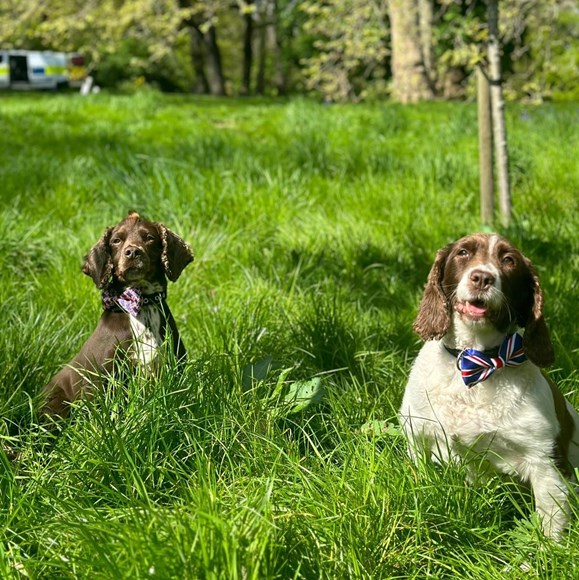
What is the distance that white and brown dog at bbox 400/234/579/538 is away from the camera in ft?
8.06

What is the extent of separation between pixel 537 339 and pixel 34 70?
38658 millimetres

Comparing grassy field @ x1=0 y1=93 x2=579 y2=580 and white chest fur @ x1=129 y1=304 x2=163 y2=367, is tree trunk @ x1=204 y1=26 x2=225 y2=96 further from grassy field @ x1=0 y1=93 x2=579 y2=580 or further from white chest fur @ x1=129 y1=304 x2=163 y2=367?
white chest fur @ x1=129 y1=304 x2=163 y2=367

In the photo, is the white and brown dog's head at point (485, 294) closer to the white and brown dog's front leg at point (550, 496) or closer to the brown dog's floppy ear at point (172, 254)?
the white and brown dog's front leg at point (550, 496)

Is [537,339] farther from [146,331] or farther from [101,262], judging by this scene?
[101,262]

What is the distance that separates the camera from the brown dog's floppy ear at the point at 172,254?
119 inches

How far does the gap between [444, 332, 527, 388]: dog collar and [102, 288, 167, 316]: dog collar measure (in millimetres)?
1271

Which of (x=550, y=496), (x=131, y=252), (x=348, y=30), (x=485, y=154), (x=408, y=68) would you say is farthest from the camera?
(x=408, y=68)

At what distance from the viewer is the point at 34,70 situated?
3691 centimetres

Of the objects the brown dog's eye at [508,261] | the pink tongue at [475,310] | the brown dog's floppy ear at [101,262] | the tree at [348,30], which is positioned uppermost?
the tree at [348,30]

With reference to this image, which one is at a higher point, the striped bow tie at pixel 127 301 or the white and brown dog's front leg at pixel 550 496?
the striped bow tie at pixel 127 301

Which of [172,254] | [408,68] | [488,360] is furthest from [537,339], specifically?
[408,68]

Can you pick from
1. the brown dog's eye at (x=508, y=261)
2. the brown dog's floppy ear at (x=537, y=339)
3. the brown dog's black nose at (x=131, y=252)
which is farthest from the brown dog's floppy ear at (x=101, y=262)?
the brown dog's floppy ear at (x=537, y=339)

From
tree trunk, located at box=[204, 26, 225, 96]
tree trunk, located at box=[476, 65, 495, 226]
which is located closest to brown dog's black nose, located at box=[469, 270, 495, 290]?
tree trunk, located at box=[476, 65, 495, 226]

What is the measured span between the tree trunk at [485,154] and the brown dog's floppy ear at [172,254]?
2.71 meters
